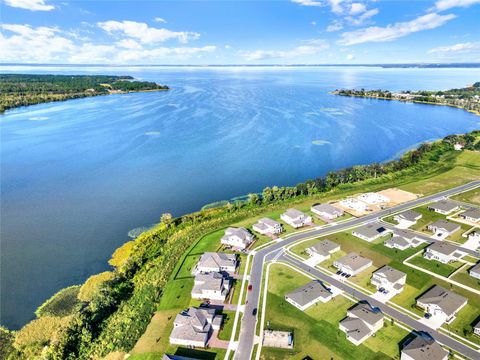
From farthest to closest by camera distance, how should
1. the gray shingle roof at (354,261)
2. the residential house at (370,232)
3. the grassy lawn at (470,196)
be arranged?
the grassy lawn at (470,196), the residential house at (370,232), the gray shingle roof at (354,261)

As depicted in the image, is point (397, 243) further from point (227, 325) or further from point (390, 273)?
point (227, 325)

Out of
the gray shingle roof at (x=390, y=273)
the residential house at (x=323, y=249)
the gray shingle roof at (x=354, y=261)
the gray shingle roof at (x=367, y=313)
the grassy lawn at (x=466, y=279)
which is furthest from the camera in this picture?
the residential house at (x=323, y=249)

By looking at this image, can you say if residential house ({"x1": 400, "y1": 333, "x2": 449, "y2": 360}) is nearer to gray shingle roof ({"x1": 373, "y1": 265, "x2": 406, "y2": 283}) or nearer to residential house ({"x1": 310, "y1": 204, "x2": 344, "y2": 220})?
gray shingle roof ({"x1": 373, "y1": 265, "x2": 406, "y2": 283})

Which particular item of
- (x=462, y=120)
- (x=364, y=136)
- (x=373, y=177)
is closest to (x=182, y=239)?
(x=373, y=177)

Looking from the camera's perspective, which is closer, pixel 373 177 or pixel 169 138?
pixel 373 177

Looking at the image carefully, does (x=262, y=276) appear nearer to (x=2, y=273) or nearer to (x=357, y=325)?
(x=357, y=325)

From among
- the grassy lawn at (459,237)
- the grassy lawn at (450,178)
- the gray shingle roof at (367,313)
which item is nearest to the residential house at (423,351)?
the gray shingle roof at (367,313)

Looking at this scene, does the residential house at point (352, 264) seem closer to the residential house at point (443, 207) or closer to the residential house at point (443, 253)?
the residential house at point (443, 253)

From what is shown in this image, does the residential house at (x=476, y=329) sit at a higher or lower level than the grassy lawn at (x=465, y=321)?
higher
